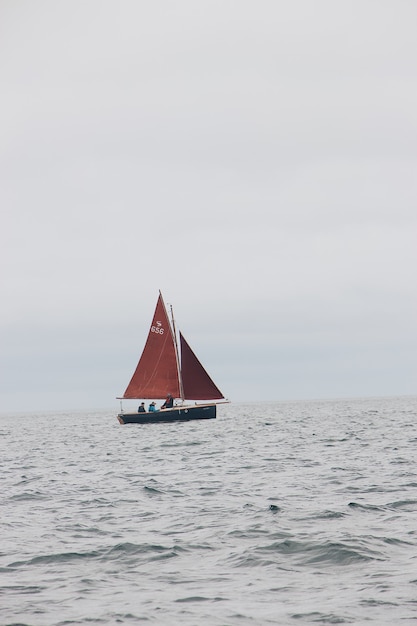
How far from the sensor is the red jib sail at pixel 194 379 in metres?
62.8

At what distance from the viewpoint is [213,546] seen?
14281 millimetres

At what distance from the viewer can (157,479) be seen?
82.5 ft

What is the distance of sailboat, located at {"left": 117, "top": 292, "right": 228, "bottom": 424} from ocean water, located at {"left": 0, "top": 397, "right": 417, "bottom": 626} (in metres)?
34.9

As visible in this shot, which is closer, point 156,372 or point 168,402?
point 156,372

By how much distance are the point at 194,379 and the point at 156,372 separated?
3034 mm

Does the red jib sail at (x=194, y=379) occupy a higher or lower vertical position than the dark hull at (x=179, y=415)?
higher

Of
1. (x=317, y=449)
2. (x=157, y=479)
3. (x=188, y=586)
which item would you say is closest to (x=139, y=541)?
(x=188, y=586)

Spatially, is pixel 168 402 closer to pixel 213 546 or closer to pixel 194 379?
pixel 194 379

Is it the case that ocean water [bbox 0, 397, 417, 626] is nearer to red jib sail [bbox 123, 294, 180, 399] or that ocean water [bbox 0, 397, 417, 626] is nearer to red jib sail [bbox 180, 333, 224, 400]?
red jib sail [bbox 180, 333, 224, 400]

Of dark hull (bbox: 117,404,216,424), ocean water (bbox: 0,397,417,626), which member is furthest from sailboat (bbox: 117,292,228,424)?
ocean water (bbox: 0,397,417,626)

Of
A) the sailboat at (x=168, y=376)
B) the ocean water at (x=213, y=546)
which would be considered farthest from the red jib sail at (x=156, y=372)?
the ocean water at (x=213, y=546)

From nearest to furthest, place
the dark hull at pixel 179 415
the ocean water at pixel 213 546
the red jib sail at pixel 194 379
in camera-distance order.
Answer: the ocean water at pixel 213 546
the red jib sail at pixel 194 379
the dark hull at pixel 179 415

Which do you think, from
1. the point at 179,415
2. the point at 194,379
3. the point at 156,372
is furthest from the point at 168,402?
the point at 194,379

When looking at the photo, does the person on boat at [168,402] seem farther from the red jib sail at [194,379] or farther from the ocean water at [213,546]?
the ocean water at [213,546]
